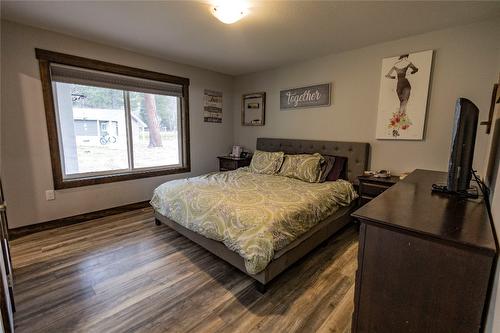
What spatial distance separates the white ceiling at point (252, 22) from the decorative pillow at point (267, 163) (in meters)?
1.51

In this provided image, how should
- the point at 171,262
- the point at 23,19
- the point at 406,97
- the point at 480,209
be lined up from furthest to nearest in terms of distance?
1. the point at 406,97
2. the point at 23,19
3. the point at 171,262
4. the point at 480,209

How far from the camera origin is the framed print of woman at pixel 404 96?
8.53 ft

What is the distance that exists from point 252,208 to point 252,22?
1.91 meters

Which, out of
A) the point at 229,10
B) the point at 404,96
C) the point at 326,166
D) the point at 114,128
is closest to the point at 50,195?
the point at 114,128

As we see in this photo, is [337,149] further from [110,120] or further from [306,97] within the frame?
[110,120]

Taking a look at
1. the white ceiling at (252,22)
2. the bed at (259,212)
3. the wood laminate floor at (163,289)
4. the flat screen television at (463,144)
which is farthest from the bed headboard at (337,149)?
the flat screen television at (463,144)

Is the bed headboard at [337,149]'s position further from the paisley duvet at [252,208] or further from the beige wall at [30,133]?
→ the beige wall at [30,133]

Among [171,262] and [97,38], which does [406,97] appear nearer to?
[171,262]

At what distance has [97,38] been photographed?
2.82m

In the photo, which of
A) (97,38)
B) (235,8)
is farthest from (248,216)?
(97,38)

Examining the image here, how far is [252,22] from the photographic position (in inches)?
92.9

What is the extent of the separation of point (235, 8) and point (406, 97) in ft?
7.23

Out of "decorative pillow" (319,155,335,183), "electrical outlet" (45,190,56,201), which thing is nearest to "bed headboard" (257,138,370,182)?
"decorative pillow" (319,155,335,183)

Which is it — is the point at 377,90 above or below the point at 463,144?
above
